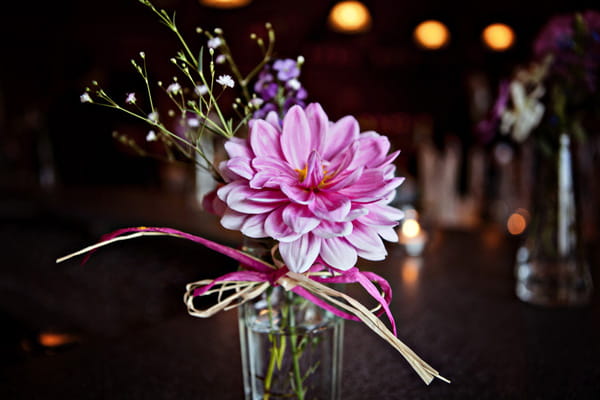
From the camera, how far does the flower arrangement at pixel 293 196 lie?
0.45 metres

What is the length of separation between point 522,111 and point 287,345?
0.61 m

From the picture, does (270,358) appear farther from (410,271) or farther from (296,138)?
(410,271)

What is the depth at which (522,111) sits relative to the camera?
932mm

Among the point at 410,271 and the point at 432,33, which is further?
the point at 432,33

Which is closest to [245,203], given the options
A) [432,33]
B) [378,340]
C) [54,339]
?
[378,340]

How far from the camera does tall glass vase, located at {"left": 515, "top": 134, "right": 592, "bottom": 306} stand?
0.97 metres

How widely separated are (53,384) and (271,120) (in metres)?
0.43

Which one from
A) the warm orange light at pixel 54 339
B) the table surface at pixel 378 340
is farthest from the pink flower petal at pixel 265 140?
the warm orange light at pixel 54 339

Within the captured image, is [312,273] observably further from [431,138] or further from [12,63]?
[12,63]

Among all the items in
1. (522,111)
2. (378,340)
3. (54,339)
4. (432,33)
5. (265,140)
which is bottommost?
(54,339)

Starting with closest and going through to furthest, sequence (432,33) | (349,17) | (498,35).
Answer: (349,17), (432,33), (498,35)

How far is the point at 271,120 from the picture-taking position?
1.65 feet

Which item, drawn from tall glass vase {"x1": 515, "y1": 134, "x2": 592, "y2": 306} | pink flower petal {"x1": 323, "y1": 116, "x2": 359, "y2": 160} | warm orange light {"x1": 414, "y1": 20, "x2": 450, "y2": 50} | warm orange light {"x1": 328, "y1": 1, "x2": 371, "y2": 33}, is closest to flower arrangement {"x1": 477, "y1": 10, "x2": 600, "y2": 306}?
tall glass vase {"x1": 515, "y1": 134, "x2": 592, "y2": 306}

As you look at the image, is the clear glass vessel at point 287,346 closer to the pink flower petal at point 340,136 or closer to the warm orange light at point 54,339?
the pink flower petal at point 340,136
